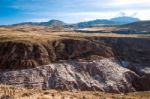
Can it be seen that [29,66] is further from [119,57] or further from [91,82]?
[119,57]

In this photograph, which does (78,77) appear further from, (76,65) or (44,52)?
(44,52)

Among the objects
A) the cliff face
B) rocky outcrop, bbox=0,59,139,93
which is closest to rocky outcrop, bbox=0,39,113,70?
the cliff face

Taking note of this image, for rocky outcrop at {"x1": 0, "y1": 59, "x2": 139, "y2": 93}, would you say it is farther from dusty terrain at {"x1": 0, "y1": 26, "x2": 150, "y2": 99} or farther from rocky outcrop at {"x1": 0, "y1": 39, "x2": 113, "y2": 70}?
rocky outcrop at {"x1": 0, "y1": 39, "x2": 113, "y2": 70}

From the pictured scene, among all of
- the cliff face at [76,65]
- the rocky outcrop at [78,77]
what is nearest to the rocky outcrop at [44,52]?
the cliff face at [76,65]

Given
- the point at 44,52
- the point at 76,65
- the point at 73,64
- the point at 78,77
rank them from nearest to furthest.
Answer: the point at 78,77
the point at 76,65
the point at 73,64
the point at 44,52

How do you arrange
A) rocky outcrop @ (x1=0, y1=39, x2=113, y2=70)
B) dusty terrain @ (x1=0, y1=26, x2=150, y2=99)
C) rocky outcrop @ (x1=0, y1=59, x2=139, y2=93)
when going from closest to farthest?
rocky outcrop @ (x1=0, y1=59, x2=139, y2=93) → dusty terrain @ (x1=0, y1=26, x2=150, y2=99) → rocky outcrop @ (x1=0, y1=39, x2=113, y2=70)

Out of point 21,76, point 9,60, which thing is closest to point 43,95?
point 21,76

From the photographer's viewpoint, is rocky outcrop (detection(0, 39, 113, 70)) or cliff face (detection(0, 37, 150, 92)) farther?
rocky outcrop (detection(0, 39, 113, 70))

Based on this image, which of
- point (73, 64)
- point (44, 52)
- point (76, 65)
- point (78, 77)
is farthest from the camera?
point (44, 52)

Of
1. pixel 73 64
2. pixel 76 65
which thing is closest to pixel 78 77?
pixel 76 65
